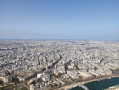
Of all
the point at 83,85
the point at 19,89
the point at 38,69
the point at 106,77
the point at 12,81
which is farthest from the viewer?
the point at 38,69

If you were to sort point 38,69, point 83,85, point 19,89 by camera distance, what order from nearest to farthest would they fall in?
point 19,89
point 83,85
point 38,69

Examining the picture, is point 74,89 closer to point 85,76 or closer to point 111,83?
point 85,76

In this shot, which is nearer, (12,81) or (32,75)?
(12,81)

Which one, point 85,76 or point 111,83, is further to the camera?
point 85,76

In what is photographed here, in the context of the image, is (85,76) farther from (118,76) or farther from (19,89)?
(19,89)

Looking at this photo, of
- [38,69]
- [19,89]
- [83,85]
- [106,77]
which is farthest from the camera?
[38,69]

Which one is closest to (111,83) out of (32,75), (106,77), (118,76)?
(106,77)

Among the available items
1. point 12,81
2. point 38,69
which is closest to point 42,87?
point 12,81

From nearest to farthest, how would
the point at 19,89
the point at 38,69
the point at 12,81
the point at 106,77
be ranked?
1. the point at 19,89
2. the point at 12,81
3. the point at 106,77
4. the point at 38,69
